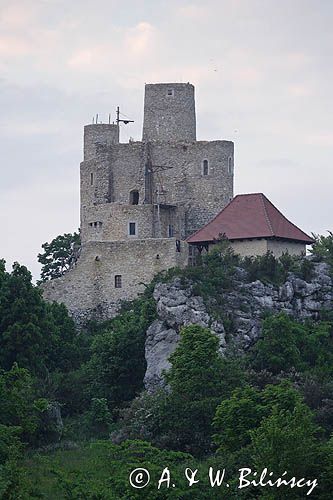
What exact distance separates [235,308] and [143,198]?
37.8 feet

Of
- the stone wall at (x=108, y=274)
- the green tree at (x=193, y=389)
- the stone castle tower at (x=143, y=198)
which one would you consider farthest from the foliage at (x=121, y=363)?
the stone castle tower at (x=143, y=198)

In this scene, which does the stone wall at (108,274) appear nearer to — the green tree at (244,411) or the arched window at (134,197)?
the arched window at (134,197)

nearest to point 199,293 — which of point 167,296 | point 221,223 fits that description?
point 167,296

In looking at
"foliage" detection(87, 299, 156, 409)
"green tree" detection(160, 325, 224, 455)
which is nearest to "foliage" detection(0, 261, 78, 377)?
"foliage" detection(87, 299, 156, 409)

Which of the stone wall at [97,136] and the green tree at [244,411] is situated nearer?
the green tree at [244,411]

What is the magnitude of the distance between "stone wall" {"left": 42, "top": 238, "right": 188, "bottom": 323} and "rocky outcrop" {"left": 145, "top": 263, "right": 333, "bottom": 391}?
19.3 feet

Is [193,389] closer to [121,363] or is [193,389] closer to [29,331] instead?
[121,363]

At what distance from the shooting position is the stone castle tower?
75.6m

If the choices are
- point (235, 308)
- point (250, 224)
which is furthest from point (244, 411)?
point (250, 224)

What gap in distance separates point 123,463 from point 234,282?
659 inches

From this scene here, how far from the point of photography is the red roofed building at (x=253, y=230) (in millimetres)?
72688

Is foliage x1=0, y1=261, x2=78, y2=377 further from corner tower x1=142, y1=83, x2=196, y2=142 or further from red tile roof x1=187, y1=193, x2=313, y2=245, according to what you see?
corner tower x1=142, y1=83, x2=196, y2=142

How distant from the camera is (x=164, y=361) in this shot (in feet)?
218

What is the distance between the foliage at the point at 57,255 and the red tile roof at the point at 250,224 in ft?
45.4
